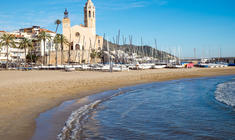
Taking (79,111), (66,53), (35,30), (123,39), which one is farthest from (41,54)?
(79,111)

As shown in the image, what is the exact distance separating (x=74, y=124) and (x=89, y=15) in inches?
3390

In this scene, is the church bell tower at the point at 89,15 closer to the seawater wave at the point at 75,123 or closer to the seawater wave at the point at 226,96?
the seawater wave at the point at 226,96

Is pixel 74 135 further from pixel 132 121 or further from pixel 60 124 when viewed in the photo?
pixel 132 121

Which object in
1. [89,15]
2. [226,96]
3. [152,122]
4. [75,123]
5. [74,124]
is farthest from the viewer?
[89,15]

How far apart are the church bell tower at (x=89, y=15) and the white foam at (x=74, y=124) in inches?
3245

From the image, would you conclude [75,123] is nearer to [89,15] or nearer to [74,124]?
[74,124]

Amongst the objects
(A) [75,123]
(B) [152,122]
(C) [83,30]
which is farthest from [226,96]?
(C) [83,30]

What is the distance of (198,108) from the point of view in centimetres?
1069

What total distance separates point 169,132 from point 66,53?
269 ft

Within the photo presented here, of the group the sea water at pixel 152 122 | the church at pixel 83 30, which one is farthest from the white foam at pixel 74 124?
the church at pixel 83 30

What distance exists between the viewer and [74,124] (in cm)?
760

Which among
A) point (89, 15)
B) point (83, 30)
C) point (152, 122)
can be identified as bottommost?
point (152, 122)

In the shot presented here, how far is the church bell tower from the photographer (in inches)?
3494

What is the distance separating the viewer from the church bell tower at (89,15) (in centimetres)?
8875
